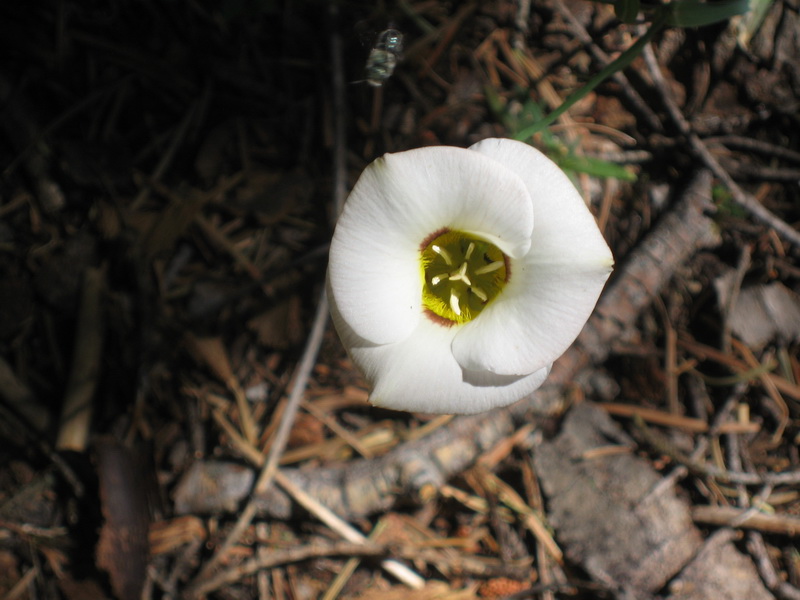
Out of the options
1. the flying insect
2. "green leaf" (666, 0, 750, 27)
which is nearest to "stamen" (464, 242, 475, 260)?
"green leaf" (666, 0, 750, 27)

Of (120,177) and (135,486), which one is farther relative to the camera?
(120,177)

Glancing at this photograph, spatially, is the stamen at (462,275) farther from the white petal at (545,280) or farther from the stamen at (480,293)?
the white petal at (545,280)

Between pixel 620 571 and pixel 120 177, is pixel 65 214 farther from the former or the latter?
pixel 620 571

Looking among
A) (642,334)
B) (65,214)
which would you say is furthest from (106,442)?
(642,334)

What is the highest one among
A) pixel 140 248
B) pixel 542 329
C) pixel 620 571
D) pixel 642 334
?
pixel 542 329

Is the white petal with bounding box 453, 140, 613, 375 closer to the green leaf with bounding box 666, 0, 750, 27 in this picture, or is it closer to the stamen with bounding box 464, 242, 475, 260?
the stamen with bounding box 464, 242, 475, 260

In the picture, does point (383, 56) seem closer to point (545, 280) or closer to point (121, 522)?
point (545, 280)

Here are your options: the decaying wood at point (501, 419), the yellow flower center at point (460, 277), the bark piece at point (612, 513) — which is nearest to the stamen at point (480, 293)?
the yellow flower center at point (460, 277)
